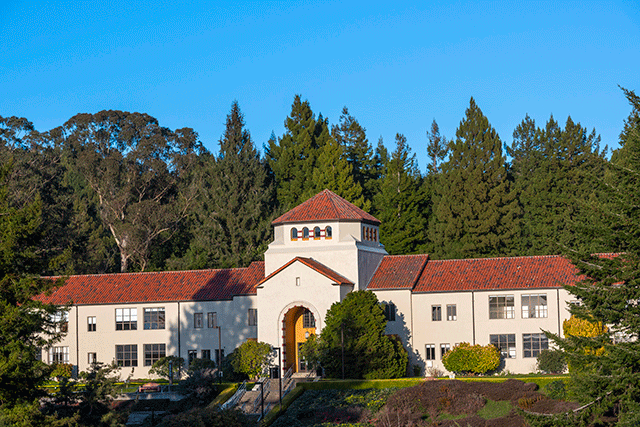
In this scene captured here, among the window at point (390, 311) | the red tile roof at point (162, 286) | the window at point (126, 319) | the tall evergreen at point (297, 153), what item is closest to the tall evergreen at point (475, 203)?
the tall evergreen at point (297, 153)

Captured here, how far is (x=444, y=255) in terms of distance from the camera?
232ft

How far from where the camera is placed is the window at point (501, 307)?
50438 mm

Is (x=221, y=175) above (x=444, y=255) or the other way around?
above

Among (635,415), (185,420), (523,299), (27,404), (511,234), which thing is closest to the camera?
(635,415)

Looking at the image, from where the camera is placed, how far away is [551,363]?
4744 centimetres

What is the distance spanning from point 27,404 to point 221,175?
54246mm

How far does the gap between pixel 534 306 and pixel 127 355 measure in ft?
90.6

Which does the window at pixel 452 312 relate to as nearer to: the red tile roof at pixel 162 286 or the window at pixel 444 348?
the window at pixel 444 348

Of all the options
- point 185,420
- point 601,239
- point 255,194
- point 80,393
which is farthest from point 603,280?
point 255,194

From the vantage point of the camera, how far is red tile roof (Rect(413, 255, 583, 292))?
50219 mm

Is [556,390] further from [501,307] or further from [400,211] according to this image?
[400,211]

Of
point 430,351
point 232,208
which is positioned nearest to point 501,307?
point 430,351

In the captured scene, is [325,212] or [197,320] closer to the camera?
[325,212]

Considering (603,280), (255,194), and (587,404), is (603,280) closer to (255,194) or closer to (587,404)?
(587,404)
